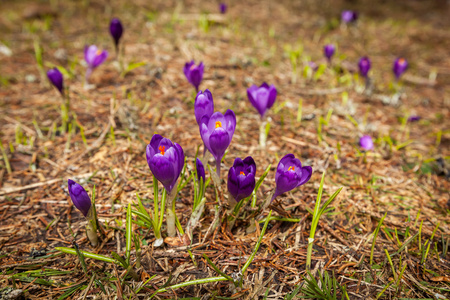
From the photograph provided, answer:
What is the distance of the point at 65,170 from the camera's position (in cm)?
186

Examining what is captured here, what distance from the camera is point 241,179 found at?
1212 millimetres

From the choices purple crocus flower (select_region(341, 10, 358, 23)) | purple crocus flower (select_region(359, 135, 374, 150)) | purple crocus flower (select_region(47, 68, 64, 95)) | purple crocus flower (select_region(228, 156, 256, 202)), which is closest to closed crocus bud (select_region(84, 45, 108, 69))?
purple crocus flower (select_region(47, 68, 64, 95))

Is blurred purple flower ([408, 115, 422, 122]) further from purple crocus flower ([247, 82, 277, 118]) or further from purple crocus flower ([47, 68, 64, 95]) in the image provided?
purple crocus flower ([47, 68, 64, 95])

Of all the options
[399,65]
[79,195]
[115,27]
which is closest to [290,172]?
[79,195]

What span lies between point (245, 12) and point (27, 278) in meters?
5.00

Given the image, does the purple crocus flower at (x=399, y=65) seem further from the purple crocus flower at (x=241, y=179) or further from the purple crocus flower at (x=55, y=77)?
the purple crocus flower at (x=55, y=77)

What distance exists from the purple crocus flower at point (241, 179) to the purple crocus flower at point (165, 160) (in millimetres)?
224

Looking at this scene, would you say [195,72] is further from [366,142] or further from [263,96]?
[366,142]

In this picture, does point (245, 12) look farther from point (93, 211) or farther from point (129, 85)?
point (93, 211)

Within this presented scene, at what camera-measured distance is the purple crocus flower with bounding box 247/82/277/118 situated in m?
1.91

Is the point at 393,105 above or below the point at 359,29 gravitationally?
below

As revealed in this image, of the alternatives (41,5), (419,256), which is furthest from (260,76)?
(41,5)

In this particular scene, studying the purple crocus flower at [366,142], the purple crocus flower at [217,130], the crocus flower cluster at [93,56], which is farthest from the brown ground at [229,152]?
the purple crocus flower at [217,130]

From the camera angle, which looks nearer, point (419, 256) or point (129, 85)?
point (419, 256)
